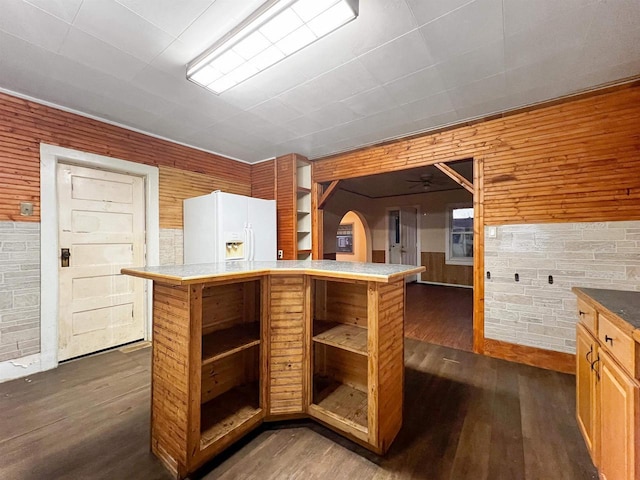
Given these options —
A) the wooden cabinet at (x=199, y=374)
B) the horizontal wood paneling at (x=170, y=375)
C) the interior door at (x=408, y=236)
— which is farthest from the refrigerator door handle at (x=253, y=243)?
the interior door at (x=408, y=236)

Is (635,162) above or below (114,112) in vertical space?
below

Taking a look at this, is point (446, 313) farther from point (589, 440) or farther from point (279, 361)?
point (279, 361)

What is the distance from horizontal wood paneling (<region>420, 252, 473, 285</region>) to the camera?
22.8 feet

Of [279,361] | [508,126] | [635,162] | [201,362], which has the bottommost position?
[279,361]

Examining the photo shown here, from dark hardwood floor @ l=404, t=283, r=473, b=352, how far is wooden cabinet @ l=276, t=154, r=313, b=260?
82.8 inches

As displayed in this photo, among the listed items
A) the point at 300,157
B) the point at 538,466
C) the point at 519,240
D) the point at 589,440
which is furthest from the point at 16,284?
the point at 519,240

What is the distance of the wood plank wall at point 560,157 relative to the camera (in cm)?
235

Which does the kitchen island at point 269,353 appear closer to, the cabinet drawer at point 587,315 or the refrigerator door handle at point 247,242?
the cabinet drawer at point 587,315

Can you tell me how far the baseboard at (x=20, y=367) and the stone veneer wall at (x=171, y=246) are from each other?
1465 millimetres

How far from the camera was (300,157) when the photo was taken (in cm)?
435

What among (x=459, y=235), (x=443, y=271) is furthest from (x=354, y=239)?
(x=459, y=235)

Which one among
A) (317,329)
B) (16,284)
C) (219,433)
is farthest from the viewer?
(16,284)

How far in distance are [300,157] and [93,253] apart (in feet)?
9.93

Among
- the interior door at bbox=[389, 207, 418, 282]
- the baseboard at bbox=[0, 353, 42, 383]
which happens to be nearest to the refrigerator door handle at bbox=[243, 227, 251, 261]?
the baseboard at bbox=[0, 353, 42, 383]
